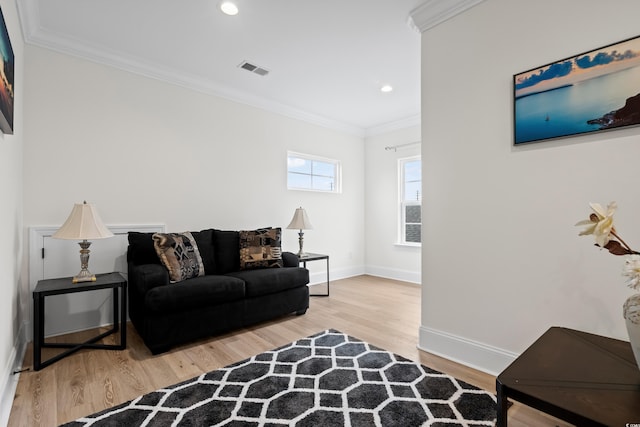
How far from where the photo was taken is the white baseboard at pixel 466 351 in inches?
84.2

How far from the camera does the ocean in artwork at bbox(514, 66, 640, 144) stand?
170 centimetres

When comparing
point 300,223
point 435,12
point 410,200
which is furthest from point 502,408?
point 410,200

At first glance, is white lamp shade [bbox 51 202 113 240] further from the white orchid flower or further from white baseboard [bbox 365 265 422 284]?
white baseboard [bbox 365 265 422 284]

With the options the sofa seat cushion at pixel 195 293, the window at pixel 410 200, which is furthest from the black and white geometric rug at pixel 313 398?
the window at pixel 410 200

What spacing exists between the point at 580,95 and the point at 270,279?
273 centimetres

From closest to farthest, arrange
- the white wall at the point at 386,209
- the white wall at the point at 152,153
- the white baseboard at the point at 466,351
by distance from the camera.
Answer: the white baseboard at the point at 466,351 → the white wall at the point at 152,153 → the white wall at the point at 386,209

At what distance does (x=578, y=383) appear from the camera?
1.04 m

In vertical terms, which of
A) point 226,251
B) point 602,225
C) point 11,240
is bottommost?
point 226,251

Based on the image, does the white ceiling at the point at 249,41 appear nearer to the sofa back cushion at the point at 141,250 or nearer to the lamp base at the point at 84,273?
the sofa back cushion at the point at 141,250

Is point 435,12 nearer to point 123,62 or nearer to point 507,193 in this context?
point 507,193

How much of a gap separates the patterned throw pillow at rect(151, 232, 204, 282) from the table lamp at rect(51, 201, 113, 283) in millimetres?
440

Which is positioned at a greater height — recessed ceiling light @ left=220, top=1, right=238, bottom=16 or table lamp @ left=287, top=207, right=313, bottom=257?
recessed ceiling light @ left=220, top=1, right=238, bottom=16

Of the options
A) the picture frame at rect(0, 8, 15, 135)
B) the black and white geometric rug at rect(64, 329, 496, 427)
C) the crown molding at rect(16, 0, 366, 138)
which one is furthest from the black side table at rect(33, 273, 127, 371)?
the crown molding at rect(16, 0, 366, 138)

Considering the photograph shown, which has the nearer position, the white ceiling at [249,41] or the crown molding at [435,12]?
the crown molding at [435,12]
